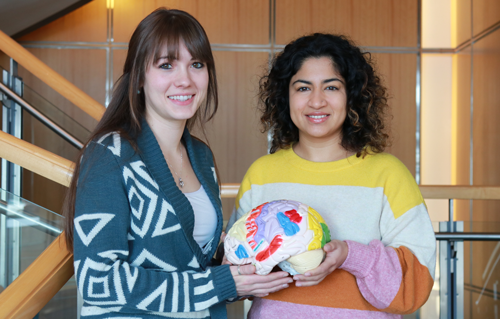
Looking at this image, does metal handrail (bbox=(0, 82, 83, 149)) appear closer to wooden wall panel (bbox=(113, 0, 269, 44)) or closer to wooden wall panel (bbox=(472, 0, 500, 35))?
wooden wall panel (bbox=(113, 0, 269, 44))

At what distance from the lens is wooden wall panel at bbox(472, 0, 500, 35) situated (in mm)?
4559

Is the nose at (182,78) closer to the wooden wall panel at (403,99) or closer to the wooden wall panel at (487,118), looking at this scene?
the wooden wall panel at (487,118)

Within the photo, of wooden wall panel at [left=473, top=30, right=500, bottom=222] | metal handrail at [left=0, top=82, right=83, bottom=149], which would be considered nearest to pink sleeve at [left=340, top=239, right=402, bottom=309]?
metal handrail at [left=0, top=82, right=83, bottom=149]

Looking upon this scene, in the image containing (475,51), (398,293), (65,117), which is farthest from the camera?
(475,51)

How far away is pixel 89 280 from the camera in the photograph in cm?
105

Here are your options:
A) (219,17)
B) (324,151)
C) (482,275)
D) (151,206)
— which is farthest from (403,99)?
(151,206)

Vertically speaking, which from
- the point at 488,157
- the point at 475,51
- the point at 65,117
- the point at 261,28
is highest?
the point at 261,28

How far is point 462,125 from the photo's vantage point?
213 inches

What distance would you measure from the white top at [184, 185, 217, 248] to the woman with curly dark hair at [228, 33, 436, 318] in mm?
164

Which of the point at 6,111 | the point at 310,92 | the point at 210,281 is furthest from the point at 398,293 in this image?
the point at 6,111

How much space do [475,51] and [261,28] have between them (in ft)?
8.17

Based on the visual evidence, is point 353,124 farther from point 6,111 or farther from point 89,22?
point 89,22

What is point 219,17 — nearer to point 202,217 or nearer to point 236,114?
point 236,114

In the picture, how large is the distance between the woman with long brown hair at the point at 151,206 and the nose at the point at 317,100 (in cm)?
34
